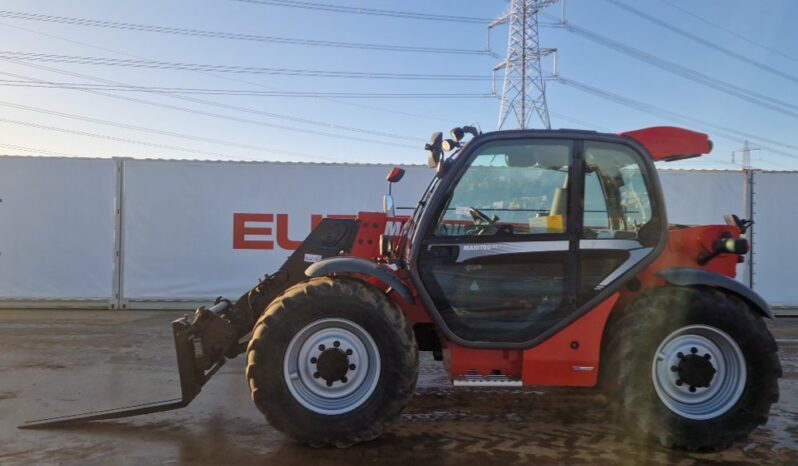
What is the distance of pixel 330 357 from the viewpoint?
364 centimetres

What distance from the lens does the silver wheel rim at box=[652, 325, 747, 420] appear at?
364 centimetres

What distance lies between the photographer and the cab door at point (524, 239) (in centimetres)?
375

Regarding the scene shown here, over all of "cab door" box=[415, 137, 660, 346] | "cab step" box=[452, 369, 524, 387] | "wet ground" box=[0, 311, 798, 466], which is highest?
"cab door" box=[415, 137, 660, 346]

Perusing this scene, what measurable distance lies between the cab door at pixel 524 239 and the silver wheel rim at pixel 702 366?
0.60 metres

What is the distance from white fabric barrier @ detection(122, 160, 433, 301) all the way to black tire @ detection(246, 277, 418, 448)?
682cm

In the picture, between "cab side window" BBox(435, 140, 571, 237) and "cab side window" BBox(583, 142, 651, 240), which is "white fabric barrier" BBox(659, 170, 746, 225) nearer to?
"cab side window" BBox(583, 142, 651, 240)

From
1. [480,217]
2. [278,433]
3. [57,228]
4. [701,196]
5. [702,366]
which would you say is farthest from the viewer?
[701,196]

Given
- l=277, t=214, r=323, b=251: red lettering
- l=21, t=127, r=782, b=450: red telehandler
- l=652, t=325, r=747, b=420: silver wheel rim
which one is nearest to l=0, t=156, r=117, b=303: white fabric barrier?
l=277, t=214, r=323, b=251: red lettering

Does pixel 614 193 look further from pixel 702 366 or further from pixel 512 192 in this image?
pixel 702 366

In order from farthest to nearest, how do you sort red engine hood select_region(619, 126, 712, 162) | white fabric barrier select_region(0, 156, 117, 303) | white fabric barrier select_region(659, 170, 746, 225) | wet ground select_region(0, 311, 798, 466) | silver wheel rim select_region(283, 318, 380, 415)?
1. white fabric barrier select_region(659, 170, 746, 225)
2. white fabric barrier select_region(0, 156, 117, 303)
3. red engine hood select_region(619, 126, 712, 162)
4. silver wheel rim select_region(283, 318, 380, 415)
5. wet ground select_region(0, 311, 798, 466)

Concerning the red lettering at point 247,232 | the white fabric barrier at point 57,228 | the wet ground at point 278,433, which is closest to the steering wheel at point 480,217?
the wet ground at point 278,433

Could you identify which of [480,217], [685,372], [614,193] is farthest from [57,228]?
[685,372]

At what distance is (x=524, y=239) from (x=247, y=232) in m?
7.65

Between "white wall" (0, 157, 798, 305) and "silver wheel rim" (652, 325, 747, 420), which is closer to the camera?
"silver wheel rim" (652, 325, 747, 420)
